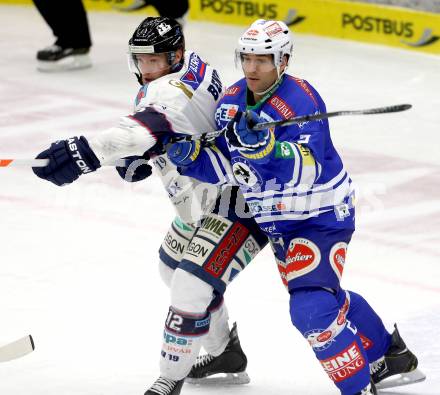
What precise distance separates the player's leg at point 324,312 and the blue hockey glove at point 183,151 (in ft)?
1.33

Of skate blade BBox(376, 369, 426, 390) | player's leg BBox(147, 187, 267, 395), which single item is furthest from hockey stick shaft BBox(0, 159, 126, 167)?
skate blade BBox(376, 369, 426, 390)

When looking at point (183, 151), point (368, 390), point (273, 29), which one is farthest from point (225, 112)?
point (368, 390)

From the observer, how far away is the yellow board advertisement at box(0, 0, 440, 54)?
27.7ft

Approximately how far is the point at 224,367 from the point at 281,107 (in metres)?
0.98

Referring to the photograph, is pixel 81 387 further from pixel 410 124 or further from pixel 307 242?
pixel 410 124

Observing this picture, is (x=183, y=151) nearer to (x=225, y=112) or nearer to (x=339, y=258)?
(x=225, y=112)

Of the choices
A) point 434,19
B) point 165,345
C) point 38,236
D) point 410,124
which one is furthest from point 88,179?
point 434,19

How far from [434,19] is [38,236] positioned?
3848mm

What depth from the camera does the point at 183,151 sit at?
3793 mm

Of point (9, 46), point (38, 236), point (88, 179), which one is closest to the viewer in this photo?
point (38, 236)

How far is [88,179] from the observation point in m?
6.27

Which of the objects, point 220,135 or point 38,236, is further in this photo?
point 38,236

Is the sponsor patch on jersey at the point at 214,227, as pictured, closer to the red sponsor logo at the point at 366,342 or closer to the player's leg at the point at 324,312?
the player's leg at the point at 324,312

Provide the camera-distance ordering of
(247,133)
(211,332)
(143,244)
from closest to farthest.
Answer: (247,133) < (211,332) < (143,244)
